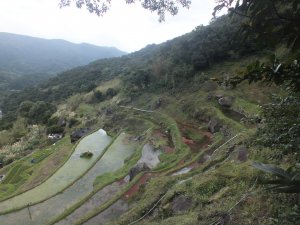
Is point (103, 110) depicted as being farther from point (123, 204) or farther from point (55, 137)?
point (123, 204)

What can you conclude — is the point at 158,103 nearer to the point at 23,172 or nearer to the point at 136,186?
the point at 23,172

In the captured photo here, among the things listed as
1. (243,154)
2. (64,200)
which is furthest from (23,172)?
(243,154)

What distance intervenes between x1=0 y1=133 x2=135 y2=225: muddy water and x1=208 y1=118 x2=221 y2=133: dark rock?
8.94m

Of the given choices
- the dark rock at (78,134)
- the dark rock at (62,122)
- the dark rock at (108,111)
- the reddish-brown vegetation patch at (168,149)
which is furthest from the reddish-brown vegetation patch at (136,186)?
the dark rock at (62,122)

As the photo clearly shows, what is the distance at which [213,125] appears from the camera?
35594mm

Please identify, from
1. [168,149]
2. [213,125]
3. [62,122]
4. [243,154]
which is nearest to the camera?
[243,154]

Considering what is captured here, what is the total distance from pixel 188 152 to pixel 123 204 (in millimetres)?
10394

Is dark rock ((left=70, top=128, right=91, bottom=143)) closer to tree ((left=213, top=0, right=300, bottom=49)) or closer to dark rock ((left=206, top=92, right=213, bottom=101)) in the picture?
dark rock ((left=206, top=92, right=213, bottom=101))

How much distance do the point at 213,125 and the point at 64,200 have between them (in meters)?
17.5

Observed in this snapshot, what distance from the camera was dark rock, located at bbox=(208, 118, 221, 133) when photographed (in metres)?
34.6

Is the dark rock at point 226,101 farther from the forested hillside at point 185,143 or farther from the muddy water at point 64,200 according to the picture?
the muddy water at point 64,200

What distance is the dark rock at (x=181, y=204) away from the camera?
14817 mm

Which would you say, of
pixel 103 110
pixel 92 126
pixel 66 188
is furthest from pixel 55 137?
pixel 66 188

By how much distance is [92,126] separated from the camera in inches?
2007
